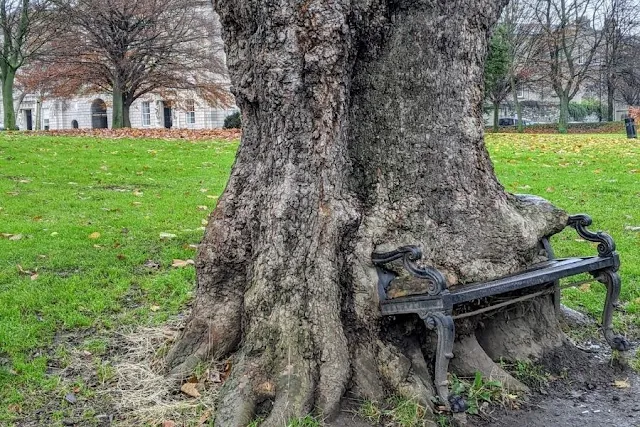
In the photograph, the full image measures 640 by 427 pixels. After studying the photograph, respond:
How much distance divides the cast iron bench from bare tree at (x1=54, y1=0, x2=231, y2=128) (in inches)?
1083

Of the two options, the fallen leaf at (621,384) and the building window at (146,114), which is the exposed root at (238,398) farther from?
the building window at (146,114)

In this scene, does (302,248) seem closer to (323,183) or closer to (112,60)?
(323,183)

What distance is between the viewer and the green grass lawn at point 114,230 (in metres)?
4.24

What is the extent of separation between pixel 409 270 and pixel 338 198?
0.49 m

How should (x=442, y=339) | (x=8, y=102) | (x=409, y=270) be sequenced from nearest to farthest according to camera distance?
(x=442, y=339), (x=409, y=270), (x=8, y=102)

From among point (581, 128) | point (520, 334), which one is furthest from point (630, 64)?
point (520, 334)

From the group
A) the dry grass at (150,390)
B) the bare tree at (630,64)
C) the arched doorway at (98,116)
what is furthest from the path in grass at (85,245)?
the arched doorway at (98,116)

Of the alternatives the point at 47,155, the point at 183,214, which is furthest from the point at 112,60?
the point at 183,214

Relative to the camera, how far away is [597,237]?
369 centimetres

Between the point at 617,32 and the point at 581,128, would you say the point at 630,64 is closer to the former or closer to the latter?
the point at 617,32

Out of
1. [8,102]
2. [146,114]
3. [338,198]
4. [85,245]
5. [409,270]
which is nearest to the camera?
[409,270]

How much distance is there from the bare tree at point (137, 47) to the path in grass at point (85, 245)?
1784 centimetres

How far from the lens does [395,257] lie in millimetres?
3111

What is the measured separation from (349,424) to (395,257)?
79cm
